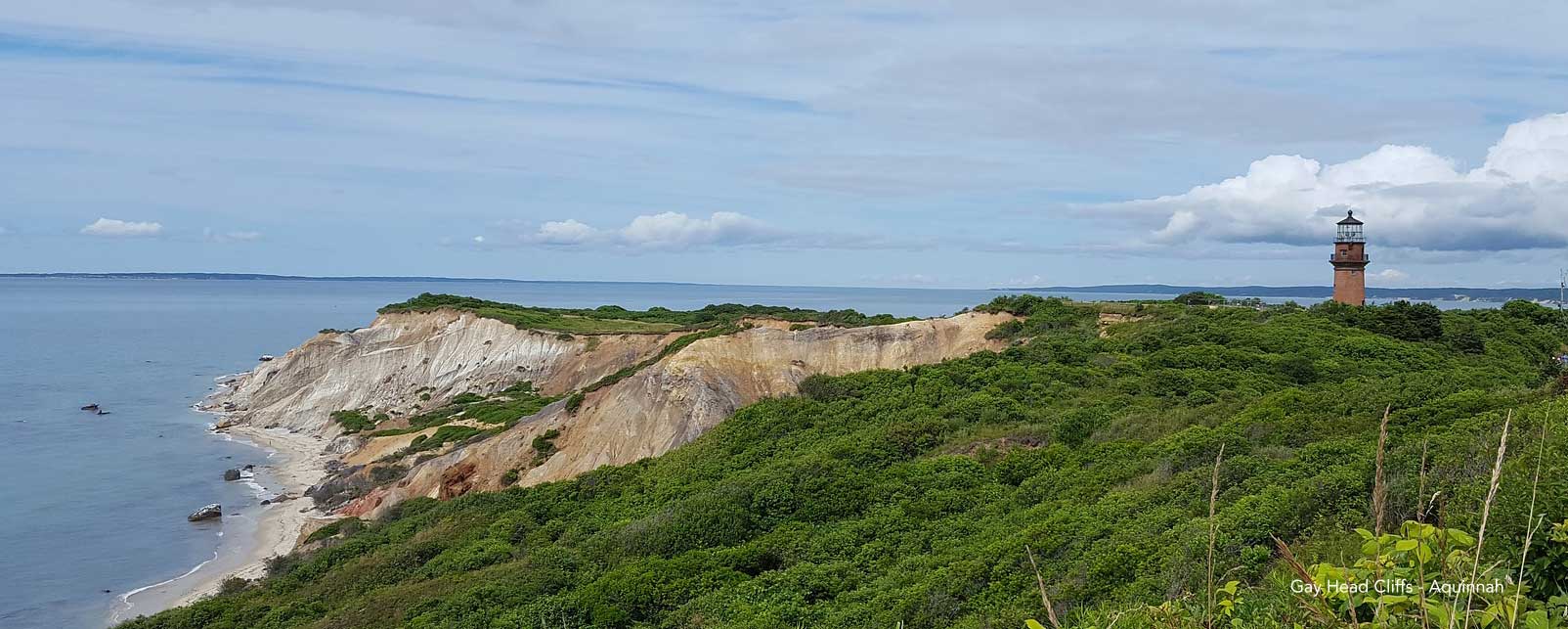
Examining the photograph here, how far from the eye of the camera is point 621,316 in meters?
78.1

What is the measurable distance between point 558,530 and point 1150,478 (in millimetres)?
14633

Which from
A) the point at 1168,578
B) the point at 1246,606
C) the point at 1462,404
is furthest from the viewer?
the point at 1462,404

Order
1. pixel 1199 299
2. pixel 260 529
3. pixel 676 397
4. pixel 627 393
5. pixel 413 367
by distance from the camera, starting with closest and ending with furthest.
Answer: pixel 676 397
pixel 627 393
pixel 260 529
pixel 1199 299
pixel 413 367

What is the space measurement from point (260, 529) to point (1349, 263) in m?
44.5

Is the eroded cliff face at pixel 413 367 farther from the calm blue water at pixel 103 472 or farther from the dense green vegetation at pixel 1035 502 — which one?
the dense green vegetation at pixel 1035 502

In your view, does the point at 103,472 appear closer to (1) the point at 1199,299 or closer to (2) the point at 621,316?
(2) the point at 621,316

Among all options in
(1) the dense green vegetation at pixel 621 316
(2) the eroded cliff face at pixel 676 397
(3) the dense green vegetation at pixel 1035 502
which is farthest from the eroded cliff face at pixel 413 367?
(3) the dense green vegetation at pixel 1035 502

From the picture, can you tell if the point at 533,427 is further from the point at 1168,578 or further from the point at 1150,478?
the point at 1168,578

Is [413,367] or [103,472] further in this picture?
[413,367]

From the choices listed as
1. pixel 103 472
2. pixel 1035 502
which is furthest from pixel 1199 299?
pixel 103 472

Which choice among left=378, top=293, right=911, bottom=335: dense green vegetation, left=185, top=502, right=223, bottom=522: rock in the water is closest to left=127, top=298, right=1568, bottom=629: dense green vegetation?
left=185, top=502, right=223, bottom=522: rock in the water

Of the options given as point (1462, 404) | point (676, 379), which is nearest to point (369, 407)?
point (676, 379)

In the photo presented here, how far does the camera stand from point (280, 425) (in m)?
64.0

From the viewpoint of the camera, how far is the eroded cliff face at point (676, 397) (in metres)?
33.5
